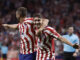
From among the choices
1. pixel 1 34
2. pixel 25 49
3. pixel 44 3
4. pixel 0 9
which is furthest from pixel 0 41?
pixel 25 49

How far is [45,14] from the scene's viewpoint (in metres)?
15.4

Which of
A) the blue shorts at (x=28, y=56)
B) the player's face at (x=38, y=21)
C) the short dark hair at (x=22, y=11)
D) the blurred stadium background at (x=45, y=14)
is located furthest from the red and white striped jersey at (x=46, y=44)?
the blurred stadium background at (x=45, y=14)

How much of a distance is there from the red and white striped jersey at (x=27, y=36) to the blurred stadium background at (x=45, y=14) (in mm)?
6700

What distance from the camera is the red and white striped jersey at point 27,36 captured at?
5273 millimetres

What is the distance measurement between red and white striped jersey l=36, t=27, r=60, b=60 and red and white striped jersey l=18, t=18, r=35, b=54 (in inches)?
17.9

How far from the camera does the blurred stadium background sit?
1248cm

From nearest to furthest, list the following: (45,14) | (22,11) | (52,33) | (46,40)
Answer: (52,33) → (46,40) → (22,11) → (45,14)

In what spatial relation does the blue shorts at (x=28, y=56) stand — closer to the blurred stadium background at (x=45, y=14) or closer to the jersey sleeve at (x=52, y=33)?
the jersey sleeve at (x=52, y=33)

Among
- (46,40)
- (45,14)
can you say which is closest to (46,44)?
(46,40)

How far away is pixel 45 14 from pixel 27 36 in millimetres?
10201

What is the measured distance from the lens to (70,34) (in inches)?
340

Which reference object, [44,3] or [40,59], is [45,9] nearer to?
[44,3]

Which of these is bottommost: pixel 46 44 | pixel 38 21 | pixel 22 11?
pixel 46 44

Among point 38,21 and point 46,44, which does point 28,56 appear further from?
point 38,21
